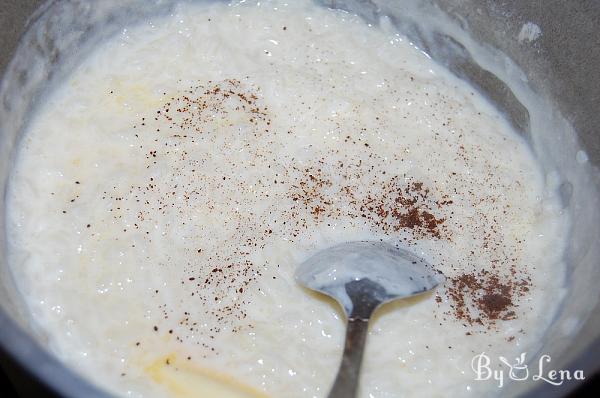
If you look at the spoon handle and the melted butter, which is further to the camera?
the melted butter

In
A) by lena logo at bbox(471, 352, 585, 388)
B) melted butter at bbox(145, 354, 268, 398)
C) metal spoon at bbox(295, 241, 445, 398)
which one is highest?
metal spoon at bbox(295, 241, 445, 398)

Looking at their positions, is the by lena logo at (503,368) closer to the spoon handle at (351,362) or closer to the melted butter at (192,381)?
the spoon handle at (351,362)

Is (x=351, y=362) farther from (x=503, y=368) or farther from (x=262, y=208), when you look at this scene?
(x=262, y=208)

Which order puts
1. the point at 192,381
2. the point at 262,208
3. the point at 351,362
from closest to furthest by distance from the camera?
the point at 351,362 < the point at 192,381 < the point at 262,208

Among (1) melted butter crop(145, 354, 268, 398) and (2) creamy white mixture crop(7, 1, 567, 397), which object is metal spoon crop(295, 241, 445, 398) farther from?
(1) melted butter crop(145, 354, 268, 398)

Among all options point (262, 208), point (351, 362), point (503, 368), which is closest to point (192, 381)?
point (351, 362)

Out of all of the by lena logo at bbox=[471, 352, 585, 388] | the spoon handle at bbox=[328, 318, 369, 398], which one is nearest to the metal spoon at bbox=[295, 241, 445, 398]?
the spoon handle at bbox=[328, 318, 369, 398]
